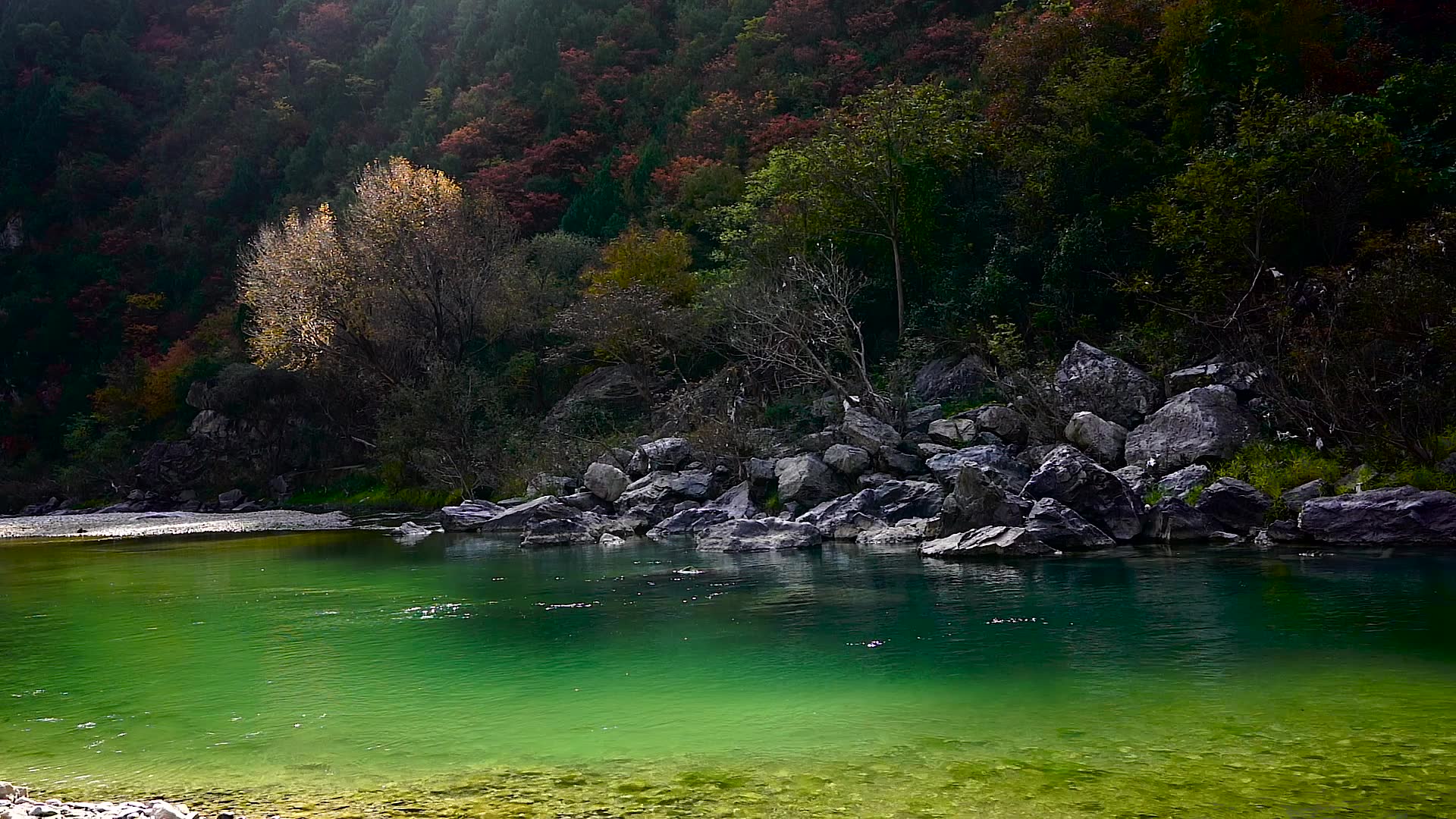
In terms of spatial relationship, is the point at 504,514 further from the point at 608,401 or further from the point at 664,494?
the point at 608,401

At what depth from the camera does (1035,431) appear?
1050 inches

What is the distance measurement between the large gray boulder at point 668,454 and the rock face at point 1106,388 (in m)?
11.4

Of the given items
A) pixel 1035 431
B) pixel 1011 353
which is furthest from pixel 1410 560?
pixel 1011 353

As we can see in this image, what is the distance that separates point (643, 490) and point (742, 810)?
24419 mm

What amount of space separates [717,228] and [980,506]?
30.1 m

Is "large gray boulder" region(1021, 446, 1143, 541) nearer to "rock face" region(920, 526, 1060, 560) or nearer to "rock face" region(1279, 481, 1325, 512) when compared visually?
"rock face" region(920, 526, 1060, 560)

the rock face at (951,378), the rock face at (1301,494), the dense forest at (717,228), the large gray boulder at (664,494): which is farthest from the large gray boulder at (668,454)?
the rock face at (1301,494)

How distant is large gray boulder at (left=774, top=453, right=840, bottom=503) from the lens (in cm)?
2738

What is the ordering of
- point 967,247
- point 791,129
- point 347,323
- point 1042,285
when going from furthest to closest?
point 791,129 < point 347,323 < point 967,247 < point 1042,285

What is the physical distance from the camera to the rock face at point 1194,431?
22.9 meters

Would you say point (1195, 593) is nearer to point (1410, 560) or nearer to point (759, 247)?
point (1410, 560)

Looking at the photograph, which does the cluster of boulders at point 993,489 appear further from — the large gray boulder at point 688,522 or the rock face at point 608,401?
the rock face at point 608,401

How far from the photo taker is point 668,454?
3281 cm

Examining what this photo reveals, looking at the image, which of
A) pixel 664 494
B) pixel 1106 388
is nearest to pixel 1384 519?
pixel 1106 388
